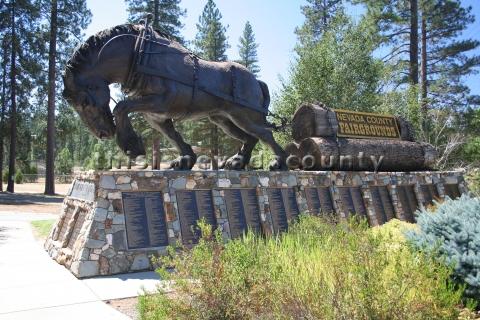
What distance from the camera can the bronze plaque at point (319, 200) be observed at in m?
8.75

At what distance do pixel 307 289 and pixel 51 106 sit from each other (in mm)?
25889

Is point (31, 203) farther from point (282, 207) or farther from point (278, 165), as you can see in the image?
point (282, 207)


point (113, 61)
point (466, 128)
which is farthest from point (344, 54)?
point (113, 61)

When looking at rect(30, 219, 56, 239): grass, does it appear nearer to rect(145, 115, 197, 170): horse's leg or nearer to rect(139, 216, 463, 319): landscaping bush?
rect(145, 115, 197, 170): horse's leg

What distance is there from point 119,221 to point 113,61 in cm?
257

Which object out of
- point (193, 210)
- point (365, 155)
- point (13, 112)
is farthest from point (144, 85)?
point (13, 112)

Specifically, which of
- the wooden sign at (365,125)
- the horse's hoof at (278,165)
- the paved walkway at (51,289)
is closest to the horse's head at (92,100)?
the paved walkway at (51,289)

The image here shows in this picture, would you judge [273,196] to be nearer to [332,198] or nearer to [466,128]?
[332,198]

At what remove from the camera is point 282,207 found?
27.1 feet

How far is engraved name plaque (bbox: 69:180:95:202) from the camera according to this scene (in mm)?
6531

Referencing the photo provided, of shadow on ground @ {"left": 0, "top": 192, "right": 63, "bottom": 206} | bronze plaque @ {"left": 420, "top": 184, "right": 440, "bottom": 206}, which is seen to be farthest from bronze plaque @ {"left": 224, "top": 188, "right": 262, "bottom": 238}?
shadow on ground @ {"left": 0, "top": 192, "right": 63, "bottom": 206}

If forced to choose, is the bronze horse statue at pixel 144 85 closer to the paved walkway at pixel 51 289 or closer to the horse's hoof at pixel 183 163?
the horse's hoof at pixel 183 163

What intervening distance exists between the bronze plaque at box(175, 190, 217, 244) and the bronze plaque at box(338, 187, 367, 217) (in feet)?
10.8

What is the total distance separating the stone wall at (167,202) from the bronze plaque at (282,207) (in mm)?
81
